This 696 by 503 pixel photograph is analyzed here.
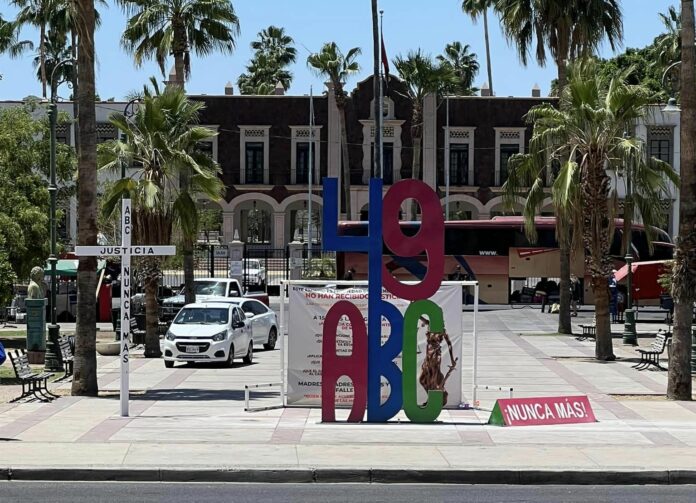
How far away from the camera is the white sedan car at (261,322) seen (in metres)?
33.0

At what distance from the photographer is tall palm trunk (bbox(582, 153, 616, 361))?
2888 cm

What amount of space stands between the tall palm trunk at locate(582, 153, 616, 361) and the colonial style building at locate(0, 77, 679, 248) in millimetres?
43041

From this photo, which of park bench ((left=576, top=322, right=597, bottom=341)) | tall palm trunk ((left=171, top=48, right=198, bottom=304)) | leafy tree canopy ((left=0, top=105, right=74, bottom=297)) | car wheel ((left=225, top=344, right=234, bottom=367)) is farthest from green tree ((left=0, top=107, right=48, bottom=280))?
park bench ((left=576, top=322, right=597, bottom=341))

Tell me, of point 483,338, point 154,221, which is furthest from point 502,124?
point 154,221

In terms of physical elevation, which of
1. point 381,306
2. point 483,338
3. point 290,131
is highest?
point 290,131

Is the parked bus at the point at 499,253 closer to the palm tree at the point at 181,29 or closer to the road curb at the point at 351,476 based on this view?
the palm tree at the point at 181,29

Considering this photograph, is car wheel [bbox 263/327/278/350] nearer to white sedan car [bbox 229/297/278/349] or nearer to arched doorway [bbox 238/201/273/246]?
white sedan car [bbox 229/297/278/349]

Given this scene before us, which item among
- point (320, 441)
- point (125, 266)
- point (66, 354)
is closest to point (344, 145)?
point (66, 354)

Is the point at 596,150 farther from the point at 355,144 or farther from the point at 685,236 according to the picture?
the point at 355,144

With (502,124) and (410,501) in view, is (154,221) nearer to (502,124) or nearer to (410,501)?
(410,501)

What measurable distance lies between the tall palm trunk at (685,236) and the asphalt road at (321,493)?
26.5 feet

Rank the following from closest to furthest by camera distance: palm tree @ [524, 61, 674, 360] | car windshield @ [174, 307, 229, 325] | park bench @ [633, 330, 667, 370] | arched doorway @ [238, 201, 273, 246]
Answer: park bench @ [633, 330, 667, 370] < palm tree @ [524, 61, 674, 360] < car windshield @ [174, 307, 229, 325] < arched doorway @ [238, 201, 273, 246]

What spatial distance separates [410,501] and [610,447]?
4446 mm

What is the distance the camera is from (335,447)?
50.3 feet
